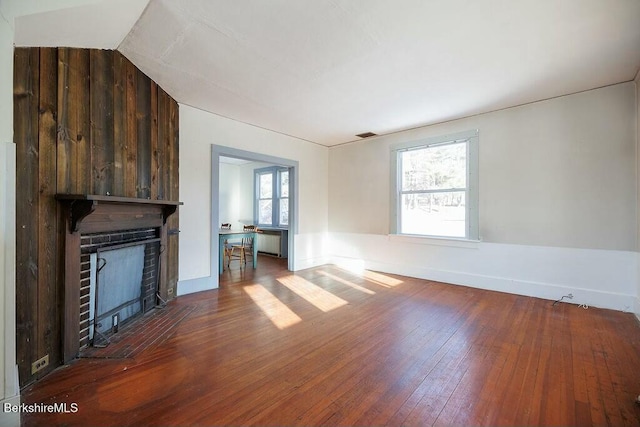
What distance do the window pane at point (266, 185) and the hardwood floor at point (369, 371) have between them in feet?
14.3

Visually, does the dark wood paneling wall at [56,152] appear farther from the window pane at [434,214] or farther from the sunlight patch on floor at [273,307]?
the window pane at [434,214]

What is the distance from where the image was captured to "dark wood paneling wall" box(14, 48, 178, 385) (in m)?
1.70

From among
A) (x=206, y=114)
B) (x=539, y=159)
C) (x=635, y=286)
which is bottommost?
(x=635, y=286)

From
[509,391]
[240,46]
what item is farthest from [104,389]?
[240,46]

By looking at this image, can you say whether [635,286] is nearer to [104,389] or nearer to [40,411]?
[104,389]

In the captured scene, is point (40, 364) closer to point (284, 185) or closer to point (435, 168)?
point (435, 168)

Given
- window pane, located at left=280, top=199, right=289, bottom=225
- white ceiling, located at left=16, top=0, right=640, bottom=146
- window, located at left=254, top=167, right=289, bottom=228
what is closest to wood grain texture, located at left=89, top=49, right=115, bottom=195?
white ceiling, located at left=16, top=0, right=640, bottom=146

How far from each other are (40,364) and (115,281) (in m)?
0.82

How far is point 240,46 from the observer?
2.39 metres

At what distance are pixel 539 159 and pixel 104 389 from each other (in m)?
5.17

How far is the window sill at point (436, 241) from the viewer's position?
13.6ft

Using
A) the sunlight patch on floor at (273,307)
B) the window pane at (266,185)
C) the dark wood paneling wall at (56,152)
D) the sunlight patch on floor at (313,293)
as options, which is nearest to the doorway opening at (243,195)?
the window pane at (266,185)

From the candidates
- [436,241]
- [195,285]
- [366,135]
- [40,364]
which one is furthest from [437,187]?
[40,364]

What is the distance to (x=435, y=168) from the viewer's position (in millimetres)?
4555
